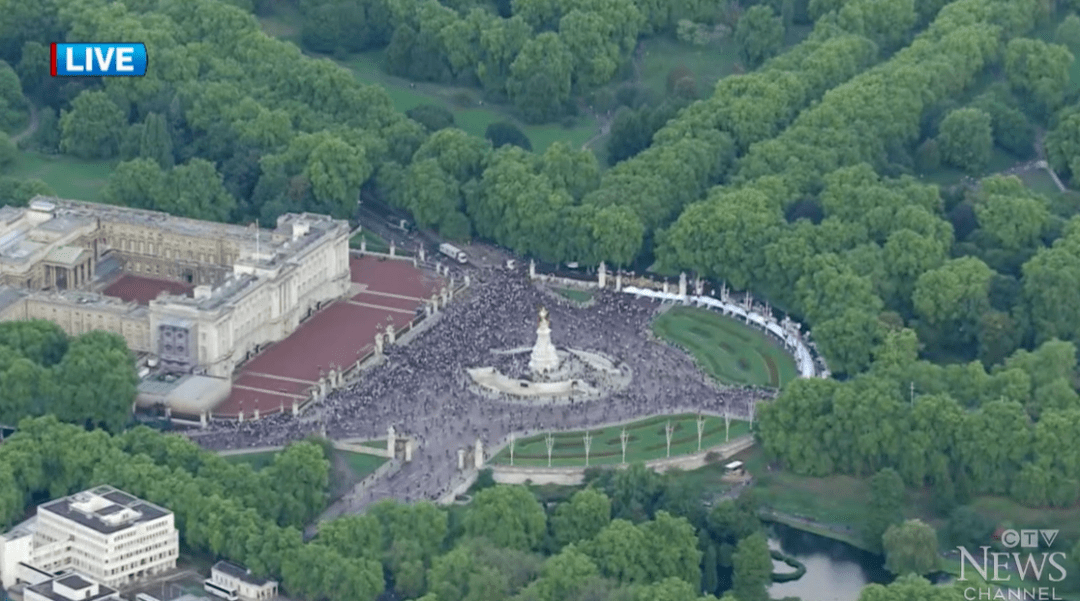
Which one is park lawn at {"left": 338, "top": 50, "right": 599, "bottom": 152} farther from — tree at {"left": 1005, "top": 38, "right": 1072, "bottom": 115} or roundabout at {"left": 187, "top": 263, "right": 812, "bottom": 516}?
tree at {"left": 1005, "top": 38, "right": 1072, "bottom": 115}

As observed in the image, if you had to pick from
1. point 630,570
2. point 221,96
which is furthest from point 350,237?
point 630,570

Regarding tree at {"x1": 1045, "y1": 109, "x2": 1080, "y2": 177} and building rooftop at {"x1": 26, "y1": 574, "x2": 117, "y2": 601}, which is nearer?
building rooftop at {"x1": 26, "y1": 574, "x2": 117, "y2": 601}

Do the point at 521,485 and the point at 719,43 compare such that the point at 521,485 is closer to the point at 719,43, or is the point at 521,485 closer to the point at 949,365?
the point at 949,365

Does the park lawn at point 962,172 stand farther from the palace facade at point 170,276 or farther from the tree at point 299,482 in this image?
the tree at point 299,482

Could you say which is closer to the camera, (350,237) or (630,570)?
(630,570)

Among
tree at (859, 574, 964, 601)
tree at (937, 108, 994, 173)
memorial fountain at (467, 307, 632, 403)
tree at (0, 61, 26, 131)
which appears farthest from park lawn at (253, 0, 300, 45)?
tree at (859, 574, 964, 601)

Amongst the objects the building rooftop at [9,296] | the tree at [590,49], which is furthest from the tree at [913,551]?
the tree at [590,49]
